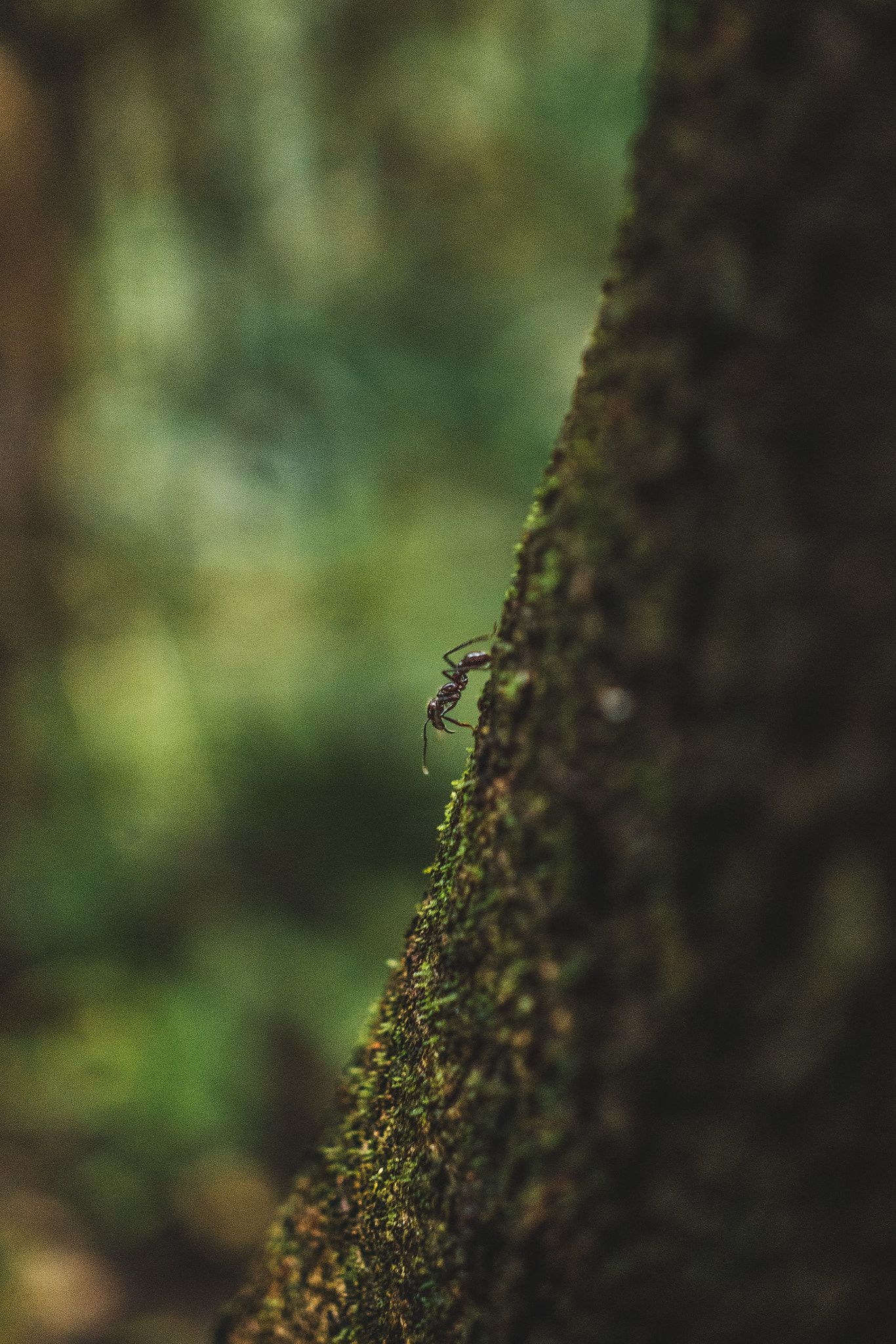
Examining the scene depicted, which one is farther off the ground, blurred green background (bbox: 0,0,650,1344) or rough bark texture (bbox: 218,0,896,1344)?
blurred green background (bbox: 0,0,650,1344)

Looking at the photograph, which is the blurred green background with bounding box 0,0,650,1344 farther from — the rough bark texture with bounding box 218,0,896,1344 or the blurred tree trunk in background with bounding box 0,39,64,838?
the rough bark texture with bounding box 218,0,896,1344

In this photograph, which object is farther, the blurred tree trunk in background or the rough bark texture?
the blurred tree trunk in background

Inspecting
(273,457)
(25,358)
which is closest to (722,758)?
(273,457)

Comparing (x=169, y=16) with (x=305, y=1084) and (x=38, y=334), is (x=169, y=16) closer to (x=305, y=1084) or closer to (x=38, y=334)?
(x=38, y=334)

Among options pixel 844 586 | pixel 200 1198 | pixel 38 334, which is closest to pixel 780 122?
pixel 844 586

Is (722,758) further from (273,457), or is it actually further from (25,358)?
(25,358)

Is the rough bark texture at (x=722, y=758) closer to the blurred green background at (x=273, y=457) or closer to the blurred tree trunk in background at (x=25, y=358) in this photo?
the blurred green background at (x=273, y=457)

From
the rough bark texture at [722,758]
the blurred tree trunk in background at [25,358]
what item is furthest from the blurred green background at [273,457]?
the rough bark texture at [722,758]

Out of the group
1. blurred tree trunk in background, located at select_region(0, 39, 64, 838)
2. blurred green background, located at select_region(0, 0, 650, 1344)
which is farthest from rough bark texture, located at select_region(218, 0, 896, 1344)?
blurred tree trunk in background, located at select_region(0, 39, 64, 838)
